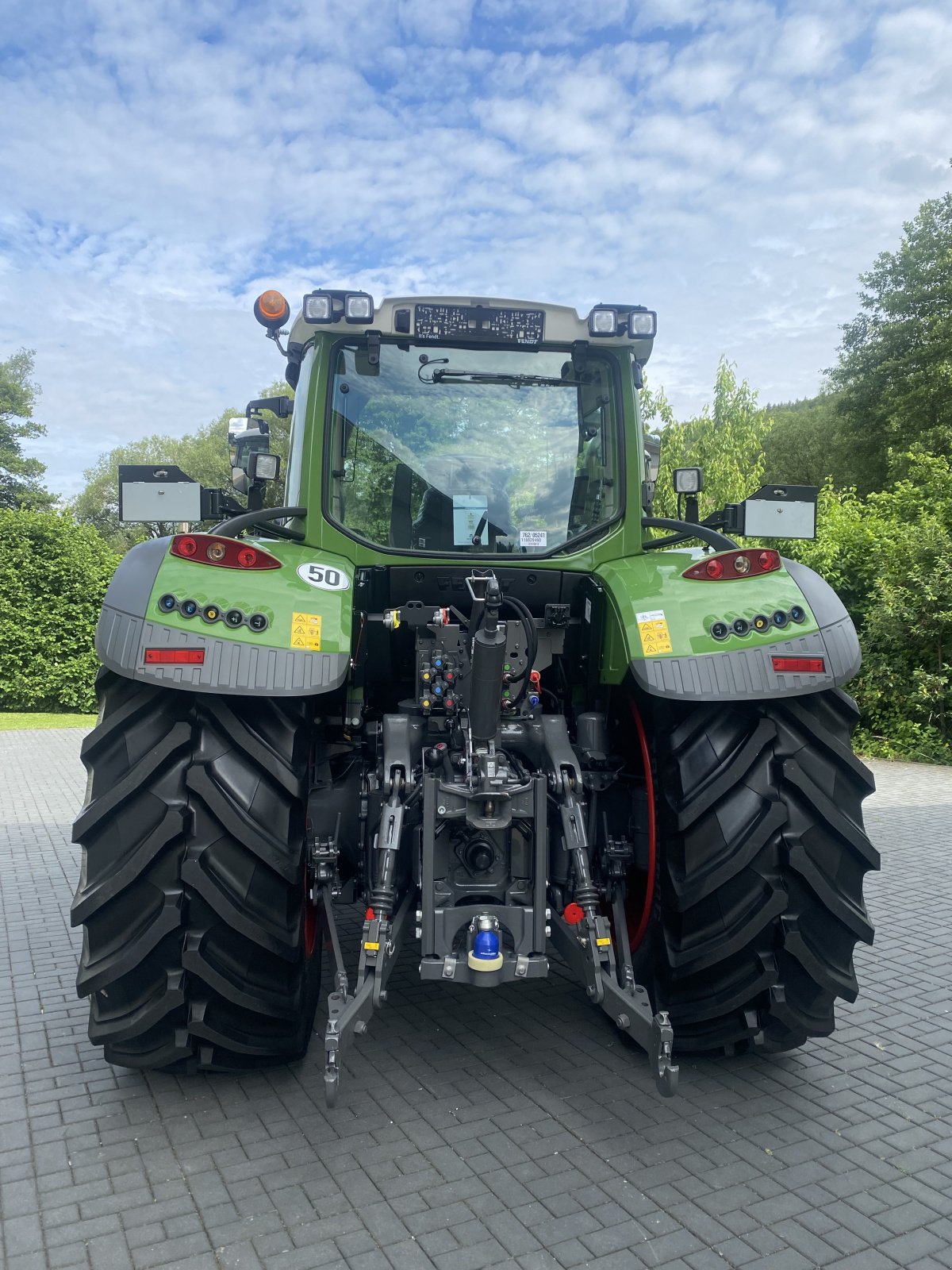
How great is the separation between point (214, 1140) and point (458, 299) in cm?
306

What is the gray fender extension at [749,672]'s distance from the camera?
3.00 meters

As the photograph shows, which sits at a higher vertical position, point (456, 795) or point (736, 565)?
point (736, 565)

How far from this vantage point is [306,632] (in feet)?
9.89

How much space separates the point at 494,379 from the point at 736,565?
132 cm

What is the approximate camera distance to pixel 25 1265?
2.35 metres

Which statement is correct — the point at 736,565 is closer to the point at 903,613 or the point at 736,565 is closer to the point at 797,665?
the point at 797,665

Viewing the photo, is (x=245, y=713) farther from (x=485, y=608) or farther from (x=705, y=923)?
(x=705, y=923)

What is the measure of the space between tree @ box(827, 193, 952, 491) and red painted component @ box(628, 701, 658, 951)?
24441 millimetres

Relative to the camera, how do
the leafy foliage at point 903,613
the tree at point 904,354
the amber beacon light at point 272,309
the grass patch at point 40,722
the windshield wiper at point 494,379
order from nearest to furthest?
the windshield wiper at point 494,379
the amber beacon light at point 272,309
the leafy foliage at point 903,613
the grass patch at point 40,722
the tree at point 904,354

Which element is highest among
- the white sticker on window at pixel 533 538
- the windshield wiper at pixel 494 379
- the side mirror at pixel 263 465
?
the windshield wiper at pixel 494 379

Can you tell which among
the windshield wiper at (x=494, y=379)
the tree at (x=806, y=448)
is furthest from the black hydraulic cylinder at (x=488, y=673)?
the tree at (x=806, y=448)

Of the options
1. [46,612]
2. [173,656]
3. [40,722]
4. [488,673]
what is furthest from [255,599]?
[46,612]

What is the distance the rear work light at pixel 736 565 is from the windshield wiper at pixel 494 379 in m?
1.15

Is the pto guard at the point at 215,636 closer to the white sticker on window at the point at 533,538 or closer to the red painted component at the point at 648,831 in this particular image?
the white sticker on window at the point at 533,538
